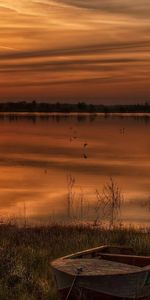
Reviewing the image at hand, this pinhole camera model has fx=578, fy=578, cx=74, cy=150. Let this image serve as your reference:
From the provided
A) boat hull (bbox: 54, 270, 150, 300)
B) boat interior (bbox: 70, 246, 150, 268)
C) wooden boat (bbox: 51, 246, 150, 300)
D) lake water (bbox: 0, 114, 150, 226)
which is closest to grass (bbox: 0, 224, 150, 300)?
boat interior (bbox: 70, 246, 150, 268)

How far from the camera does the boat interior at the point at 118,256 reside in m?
8.56

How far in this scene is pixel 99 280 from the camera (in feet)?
24.7

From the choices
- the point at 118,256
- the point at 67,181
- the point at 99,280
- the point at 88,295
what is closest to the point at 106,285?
A: the point at 99,280

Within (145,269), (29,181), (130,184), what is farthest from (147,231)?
(29,181)

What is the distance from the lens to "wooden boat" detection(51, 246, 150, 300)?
7.53 meters

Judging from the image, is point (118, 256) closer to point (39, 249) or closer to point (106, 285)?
point (106, 285)

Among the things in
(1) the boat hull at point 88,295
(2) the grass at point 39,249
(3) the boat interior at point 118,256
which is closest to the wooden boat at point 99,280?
(1) the boat hull at point 88,295

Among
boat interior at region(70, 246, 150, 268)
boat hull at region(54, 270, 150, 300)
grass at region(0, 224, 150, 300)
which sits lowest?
grass at region(0, 224, 150, 300)

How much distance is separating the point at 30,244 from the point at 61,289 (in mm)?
5179

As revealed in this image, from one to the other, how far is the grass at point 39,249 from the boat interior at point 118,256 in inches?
16.4

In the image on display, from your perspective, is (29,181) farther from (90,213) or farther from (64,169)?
(90,213)

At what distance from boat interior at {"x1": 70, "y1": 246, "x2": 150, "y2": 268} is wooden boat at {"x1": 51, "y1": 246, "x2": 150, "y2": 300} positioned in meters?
0.30

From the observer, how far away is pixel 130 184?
2980 centimetres

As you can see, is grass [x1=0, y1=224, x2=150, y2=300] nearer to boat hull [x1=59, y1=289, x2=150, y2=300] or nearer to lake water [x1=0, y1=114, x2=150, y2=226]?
boat hull [x1=59, y1=289, x2=150, y2=300]
